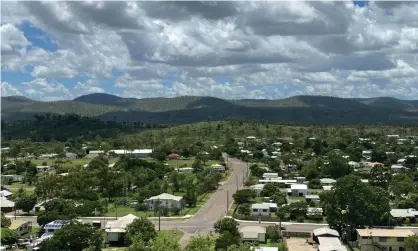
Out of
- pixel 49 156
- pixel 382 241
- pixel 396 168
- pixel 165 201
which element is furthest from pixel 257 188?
pixel 49 156

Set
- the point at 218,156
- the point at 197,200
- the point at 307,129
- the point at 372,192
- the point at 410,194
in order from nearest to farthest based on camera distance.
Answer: the point at 372,192
the point at 410,194
the point at 197,200
the point at 218,156
the point at 307,129

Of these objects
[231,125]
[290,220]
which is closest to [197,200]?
[290,220]

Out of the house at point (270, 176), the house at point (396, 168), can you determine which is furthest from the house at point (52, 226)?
the house at point (396, 168)

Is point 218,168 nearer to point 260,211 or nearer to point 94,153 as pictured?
point 260,211

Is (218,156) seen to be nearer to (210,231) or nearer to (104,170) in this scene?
(104,170)

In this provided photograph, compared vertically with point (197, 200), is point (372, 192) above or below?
above

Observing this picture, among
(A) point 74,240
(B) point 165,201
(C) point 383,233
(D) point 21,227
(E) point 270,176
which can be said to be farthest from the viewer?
(E) point 270,176
